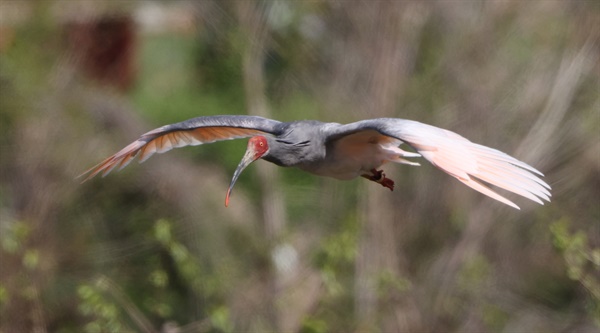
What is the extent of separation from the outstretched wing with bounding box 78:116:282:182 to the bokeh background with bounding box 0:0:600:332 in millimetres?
3357

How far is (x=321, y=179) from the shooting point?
13875mm

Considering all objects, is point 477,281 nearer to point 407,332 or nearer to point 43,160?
point 407,332

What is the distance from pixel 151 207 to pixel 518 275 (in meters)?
4.20

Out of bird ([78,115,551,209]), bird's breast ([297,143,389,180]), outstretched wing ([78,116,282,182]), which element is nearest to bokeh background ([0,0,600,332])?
Result: outstretched wing ([78,116,282,182])

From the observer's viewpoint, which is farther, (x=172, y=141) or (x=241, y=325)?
(x=241, y=325)

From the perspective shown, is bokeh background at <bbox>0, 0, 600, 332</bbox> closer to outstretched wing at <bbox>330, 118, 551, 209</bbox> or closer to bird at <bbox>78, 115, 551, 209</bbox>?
bird at <bbox>78, 115, 551, 209</bbox>

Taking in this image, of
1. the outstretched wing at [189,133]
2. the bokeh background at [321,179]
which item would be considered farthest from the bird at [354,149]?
the bokeh background at [321,179]

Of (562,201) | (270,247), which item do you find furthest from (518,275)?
(270,247)

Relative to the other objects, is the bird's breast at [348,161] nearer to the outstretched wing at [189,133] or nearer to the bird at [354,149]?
the bird at [354,149]

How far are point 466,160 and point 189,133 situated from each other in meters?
2.42

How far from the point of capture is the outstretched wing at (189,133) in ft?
26.0

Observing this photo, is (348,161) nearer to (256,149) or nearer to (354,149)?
(354,149)

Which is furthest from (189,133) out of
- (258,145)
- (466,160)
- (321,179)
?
(321,179)

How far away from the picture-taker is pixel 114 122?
13.0 meters
